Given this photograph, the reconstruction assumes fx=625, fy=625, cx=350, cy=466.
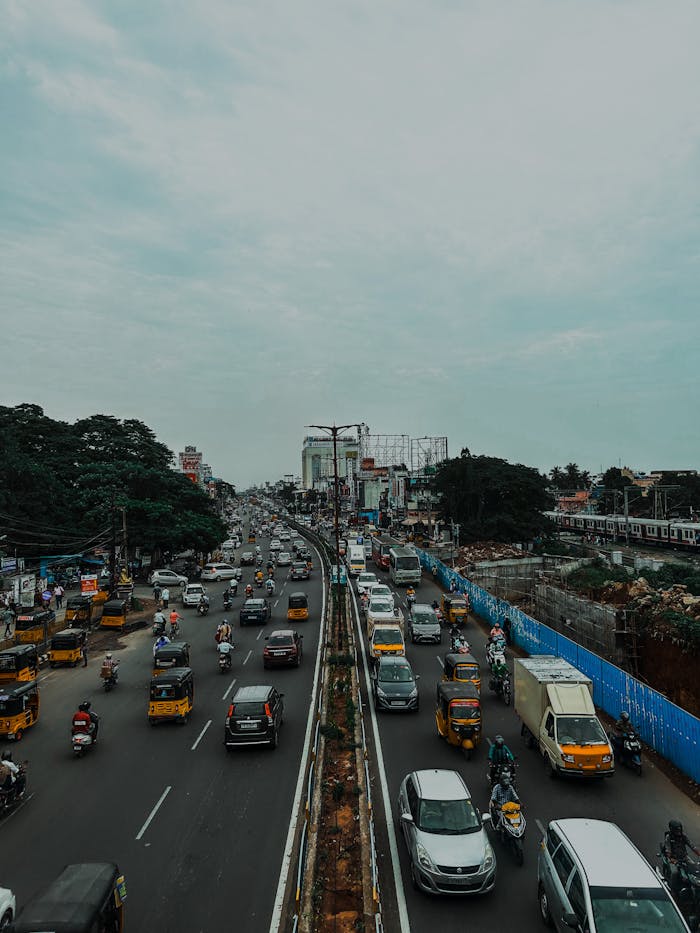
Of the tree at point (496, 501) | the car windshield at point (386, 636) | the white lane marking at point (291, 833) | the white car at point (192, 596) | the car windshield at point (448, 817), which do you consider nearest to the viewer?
the white lane marking at point (291, 833)

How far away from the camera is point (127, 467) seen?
2311 inches

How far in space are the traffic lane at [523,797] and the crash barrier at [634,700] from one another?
0.80 m

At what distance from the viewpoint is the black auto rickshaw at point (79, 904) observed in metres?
6.96

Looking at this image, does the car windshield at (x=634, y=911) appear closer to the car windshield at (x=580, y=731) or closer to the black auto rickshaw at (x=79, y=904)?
the black auto rickshaw at (x=79, y=904)

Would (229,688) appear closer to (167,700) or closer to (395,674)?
(167,700)

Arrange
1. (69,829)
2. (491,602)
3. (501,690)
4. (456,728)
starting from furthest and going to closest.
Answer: (491,602), (501,690), (456,728), (69,829)

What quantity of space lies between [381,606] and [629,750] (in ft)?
50.9

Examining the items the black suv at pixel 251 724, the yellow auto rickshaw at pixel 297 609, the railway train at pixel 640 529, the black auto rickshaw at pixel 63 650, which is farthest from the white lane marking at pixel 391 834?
the railway train at pixel 640 529

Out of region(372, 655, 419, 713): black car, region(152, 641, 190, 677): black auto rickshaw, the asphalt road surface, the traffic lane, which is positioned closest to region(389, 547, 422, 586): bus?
the asphalt road surface

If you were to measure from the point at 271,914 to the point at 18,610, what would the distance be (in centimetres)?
2971

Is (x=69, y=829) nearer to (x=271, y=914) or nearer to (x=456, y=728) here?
(x=271, y=914)

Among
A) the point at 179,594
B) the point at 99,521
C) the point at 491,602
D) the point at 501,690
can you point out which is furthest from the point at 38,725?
the point at 99,521

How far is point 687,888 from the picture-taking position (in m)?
8.85

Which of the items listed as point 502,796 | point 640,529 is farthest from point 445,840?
point 640,529
